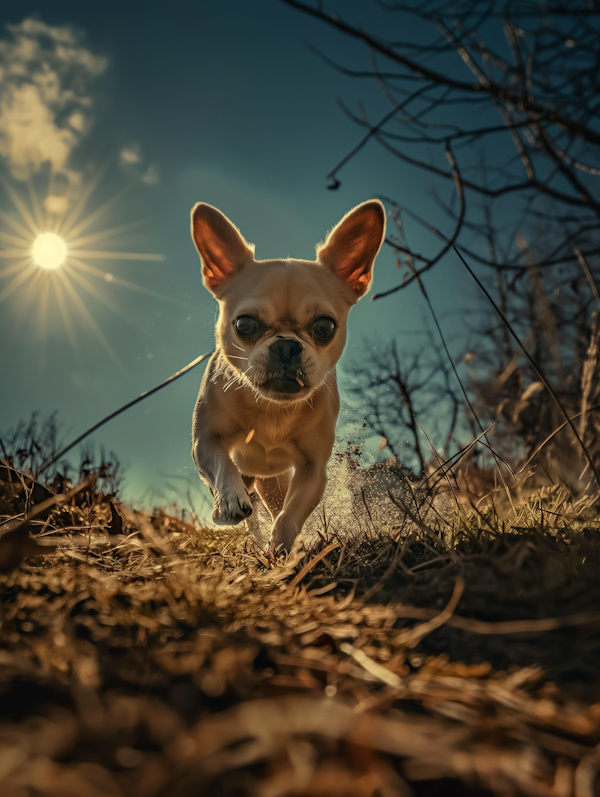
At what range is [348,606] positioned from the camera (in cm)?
131

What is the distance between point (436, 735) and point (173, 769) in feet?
1.11

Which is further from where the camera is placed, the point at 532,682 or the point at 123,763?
the point at 532,682

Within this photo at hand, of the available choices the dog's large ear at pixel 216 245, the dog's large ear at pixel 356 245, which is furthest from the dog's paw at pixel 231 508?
the dog's large ear at pixel 356 245

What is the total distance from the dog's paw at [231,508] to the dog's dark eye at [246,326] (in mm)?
1330

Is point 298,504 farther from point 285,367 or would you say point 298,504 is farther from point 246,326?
point 246,326

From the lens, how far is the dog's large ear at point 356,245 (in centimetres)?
397

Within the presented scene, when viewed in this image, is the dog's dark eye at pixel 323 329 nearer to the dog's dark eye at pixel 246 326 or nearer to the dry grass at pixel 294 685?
the dog's dark eye at pixel 246 326

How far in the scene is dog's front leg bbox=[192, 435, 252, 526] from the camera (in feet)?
9.36

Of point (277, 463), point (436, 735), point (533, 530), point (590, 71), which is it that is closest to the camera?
point (436, 735)

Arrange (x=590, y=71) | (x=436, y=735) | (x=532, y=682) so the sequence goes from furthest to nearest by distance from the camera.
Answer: (x=590, y=71) → (x=532, y=682) → (x=436, y=735)

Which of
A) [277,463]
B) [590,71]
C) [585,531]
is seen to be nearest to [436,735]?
[585,531]

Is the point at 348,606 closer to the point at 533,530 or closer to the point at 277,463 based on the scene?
the point at 533,530

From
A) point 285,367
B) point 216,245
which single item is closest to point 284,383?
point 285,367

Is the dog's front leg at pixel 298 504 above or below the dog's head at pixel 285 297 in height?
below
